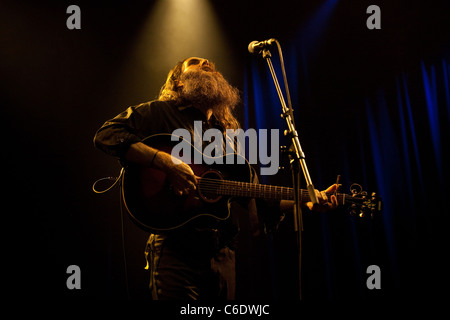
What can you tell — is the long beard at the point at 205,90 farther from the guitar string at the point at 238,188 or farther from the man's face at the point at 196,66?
the guitar string at the point at 238,188

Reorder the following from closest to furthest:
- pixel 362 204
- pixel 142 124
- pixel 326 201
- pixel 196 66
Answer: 1. pixel 142 124
2. pixel 326 201
3. pixel 362 204
4. pixel 196 66

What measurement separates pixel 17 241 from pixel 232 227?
201 cm

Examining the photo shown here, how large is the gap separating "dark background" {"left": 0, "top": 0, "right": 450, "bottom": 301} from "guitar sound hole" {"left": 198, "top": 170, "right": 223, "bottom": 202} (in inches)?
56.8

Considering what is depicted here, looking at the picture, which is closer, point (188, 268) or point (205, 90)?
point (188, 268)

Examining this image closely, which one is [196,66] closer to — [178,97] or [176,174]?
[178,97]

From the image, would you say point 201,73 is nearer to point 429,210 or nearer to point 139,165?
point 139,165

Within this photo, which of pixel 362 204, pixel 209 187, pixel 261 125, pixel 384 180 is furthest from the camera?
pixel 261 125

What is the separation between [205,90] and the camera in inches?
100

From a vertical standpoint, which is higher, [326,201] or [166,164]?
[166,164]

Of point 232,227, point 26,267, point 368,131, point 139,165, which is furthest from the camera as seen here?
point 368,131

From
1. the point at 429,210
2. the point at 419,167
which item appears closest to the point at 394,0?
the point at 419,167

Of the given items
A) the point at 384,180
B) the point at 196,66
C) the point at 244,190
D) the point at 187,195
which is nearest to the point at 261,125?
the point at 196,66

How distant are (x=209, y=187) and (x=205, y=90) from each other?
0.82 m

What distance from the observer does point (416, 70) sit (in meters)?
3.91
